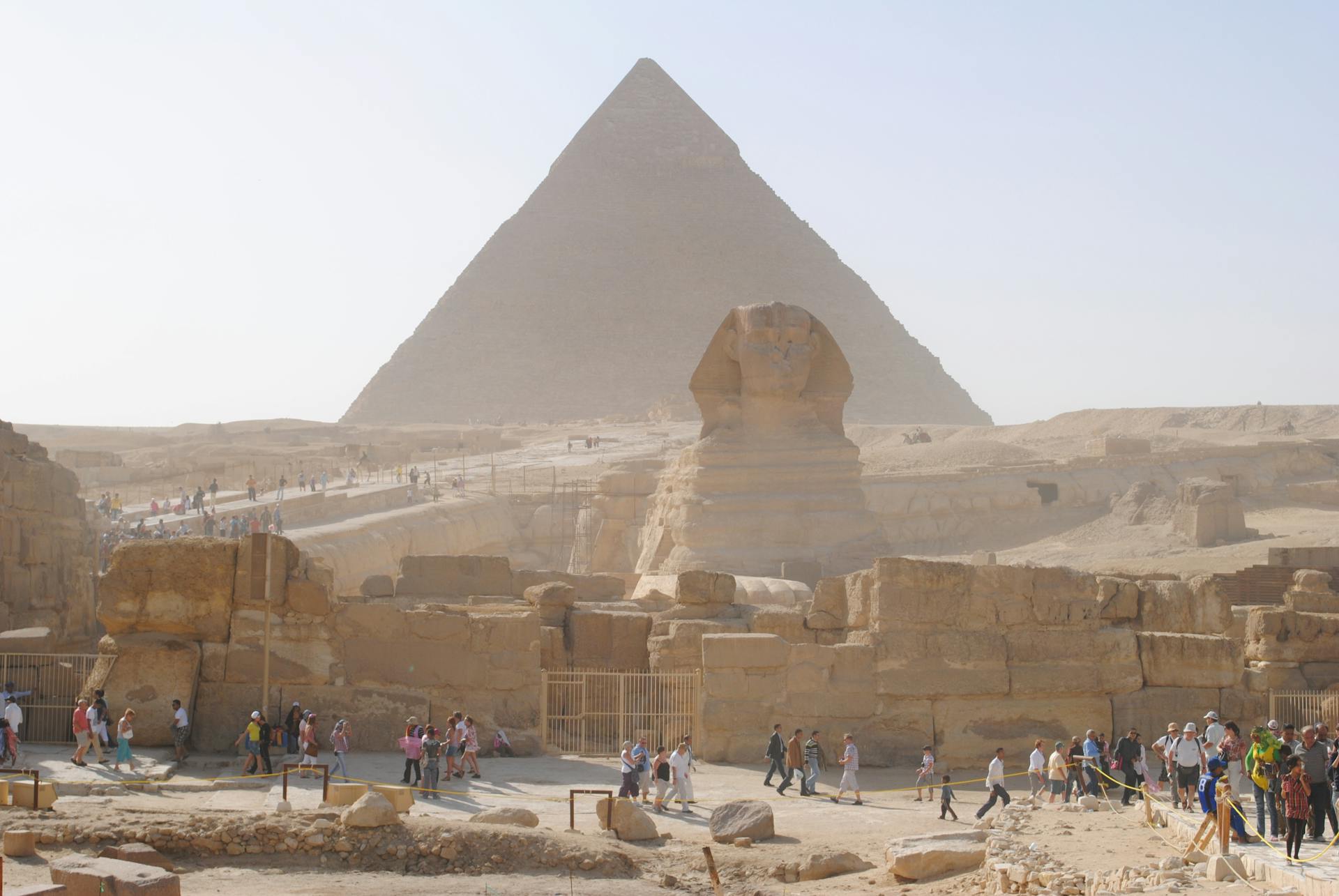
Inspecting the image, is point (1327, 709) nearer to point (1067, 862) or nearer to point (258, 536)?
point (1067, 862)

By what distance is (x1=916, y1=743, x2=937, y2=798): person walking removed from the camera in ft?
25.7

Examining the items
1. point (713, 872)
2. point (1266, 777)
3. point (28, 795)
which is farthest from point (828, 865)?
point (28, 795)

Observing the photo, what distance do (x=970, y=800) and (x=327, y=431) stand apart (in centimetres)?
5147

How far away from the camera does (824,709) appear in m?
8.50

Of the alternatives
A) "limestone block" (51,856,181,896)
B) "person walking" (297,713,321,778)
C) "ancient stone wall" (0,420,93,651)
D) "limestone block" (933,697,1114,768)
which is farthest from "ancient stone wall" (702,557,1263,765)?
"ancient stone wall" (0,420,93,651)

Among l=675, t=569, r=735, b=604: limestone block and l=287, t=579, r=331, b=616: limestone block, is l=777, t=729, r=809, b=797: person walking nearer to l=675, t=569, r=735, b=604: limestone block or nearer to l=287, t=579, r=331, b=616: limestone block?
l=675, t=569, r=735, b=604: limestone block

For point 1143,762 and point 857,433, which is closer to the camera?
point 1143,762

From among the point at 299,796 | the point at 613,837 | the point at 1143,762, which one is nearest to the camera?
the point at 613,837

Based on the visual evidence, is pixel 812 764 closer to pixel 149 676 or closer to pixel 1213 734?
pixel 1213 734

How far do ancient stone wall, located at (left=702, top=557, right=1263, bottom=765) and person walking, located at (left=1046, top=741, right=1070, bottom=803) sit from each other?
30.5 inches

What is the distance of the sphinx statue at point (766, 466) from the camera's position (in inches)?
546

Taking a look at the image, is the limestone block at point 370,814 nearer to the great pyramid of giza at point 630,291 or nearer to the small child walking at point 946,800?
the small child walking at point 946,800

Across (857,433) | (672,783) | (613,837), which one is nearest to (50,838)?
(613,837)

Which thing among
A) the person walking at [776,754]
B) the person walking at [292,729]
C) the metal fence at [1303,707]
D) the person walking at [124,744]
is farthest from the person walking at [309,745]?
the metal fence at [1303,707]
